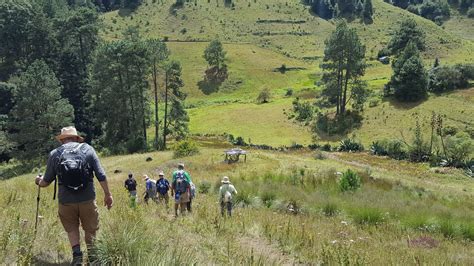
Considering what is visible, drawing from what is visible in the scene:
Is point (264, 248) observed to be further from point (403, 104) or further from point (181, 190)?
point (403, 104)

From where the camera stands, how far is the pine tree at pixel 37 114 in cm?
5056

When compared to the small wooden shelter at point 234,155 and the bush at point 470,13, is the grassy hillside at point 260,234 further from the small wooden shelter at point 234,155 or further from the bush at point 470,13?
the bush at point 470,13

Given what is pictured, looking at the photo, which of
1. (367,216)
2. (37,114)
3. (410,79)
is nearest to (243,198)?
(367,216)

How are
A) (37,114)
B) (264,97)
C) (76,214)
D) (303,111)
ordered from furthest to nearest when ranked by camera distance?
(264,97) → (303,111) → (37,114) → (76,214)

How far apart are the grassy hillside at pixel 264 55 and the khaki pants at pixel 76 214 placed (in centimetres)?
5030

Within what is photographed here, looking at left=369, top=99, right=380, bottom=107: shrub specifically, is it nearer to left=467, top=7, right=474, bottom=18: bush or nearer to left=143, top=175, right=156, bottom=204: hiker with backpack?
left=143, top=175, right=156, bottom=204: hiker with backpack

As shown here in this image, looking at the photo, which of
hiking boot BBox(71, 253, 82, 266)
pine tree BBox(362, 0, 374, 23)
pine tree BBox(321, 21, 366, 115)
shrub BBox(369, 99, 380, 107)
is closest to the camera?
hiking boot BBox(71, 253, 82, 266)

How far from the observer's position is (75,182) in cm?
582

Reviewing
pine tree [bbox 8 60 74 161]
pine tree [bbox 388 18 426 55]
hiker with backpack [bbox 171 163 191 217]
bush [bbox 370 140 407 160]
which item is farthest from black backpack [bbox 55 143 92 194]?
pine tree [bbox 388 18 426 55]

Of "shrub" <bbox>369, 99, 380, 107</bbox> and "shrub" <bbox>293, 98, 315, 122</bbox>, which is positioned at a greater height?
"shrub" <bbox>369, 99, 380, 107</bbox>

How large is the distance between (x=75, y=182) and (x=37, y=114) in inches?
2032

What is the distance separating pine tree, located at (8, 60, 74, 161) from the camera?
5056cm

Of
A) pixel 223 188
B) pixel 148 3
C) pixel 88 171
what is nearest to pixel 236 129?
pixel 223 188

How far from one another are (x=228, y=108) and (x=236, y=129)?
10.4 meters
